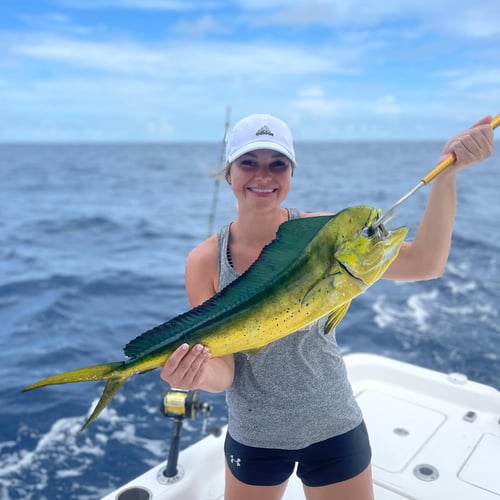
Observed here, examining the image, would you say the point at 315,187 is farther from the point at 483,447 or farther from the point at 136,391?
the point at 483,447

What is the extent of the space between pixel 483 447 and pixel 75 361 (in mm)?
4737

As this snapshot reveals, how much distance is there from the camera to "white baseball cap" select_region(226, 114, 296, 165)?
1917 millimetres

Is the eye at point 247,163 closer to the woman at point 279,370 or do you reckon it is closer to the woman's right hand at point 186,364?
the woman at point 279,370

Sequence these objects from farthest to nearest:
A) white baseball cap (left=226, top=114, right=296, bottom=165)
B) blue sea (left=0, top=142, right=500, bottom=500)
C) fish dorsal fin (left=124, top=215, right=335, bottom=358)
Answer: blue sea (left=0, top=142, right=500, bottom=500) < white baseball cap (left=226, top=114, right=296, bottom=165) < fish dorsal fin (left=124, top=215, right=335, bottom=358)

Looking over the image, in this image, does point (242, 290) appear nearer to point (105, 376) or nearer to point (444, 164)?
point (105, 376)

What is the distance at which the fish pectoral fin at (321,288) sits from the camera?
63.4 inches

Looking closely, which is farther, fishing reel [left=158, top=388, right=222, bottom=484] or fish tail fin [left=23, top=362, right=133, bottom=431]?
fishing reel [left=158, top=388, right=222, bottom=484]

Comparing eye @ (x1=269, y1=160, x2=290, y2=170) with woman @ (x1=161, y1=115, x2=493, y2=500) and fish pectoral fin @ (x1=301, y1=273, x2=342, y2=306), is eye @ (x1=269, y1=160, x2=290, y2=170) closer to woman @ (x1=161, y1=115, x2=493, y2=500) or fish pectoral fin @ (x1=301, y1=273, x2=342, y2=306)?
woman @ (x1=161, y1=115, x2=493, y2=500)

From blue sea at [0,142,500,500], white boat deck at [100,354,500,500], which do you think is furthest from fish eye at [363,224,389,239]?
blue sea at [0,142,500,500]

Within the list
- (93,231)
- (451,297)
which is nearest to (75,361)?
(451,297)

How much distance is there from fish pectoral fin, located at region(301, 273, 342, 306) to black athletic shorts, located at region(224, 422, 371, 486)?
0.77m

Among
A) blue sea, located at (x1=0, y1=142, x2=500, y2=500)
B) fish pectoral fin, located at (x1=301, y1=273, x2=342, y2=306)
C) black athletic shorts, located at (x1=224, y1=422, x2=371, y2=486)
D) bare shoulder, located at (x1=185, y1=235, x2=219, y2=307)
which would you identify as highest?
A: fish pectoral fin, located at (x1=301, y1=273, x2=342, y2=306)

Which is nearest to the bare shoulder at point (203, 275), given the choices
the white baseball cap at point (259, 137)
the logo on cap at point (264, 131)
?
the white baseball cap at point (259, 137)

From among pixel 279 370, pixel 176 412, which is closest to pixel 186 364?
pixel 279 370
